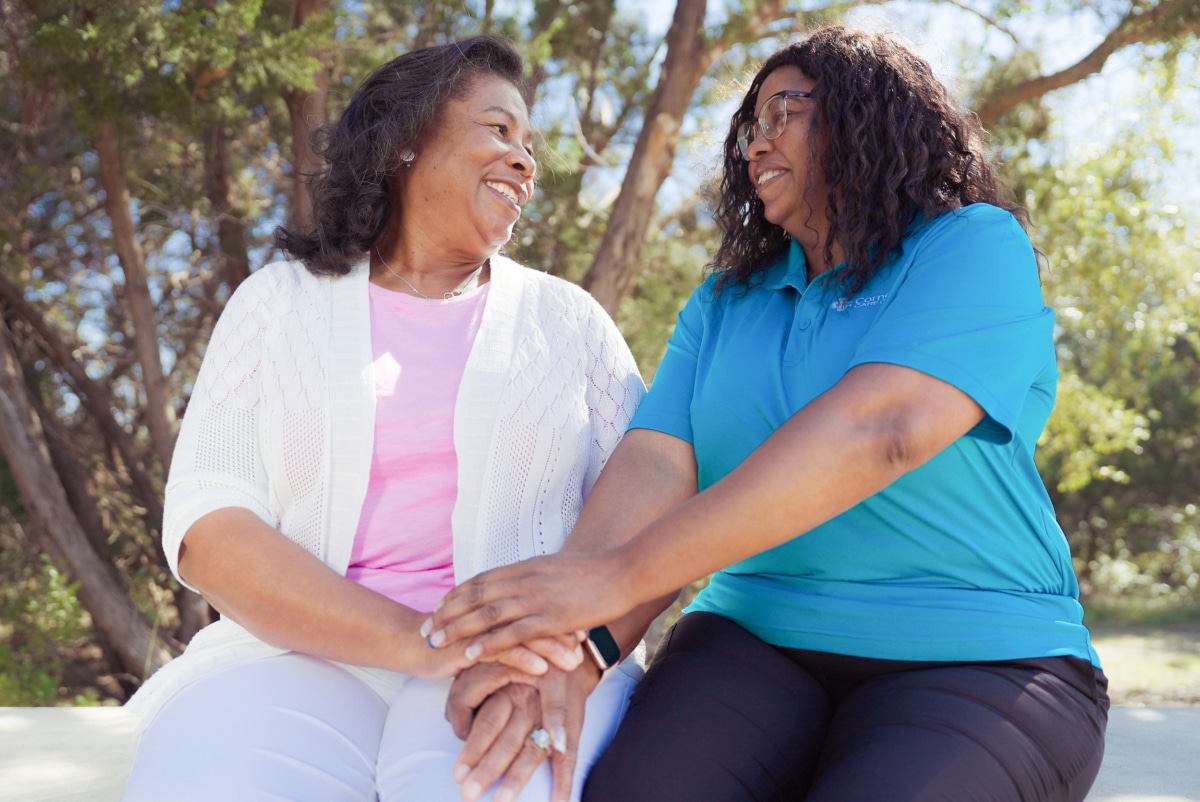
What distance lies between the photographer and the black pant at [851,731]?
141cm

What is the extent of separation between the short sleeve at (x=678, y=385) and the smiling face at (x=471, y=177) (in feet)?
1.52

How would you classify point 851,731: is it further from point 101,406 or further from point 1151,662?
point 1151,662

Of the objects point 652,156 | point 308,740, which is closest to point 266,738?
point 308,740

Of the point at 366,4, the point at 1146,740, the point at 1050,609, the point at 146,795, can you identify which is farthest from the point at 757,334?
the point at 366,4

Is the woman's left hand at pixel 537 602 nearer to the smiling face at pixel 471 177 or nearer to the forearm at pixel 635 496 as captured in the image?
the forearm at pixel 635 496

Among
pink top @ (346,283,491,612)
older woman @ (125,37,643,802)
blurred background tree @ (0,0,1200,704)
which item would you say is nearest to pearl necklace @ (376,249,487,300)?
older woman @ (125,37,643,802)

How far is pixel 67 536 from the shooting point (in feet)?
20.8

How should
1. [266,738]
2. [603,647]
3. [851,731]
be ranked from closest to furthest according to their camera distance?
[851,731] → [266,738] → [603,647]

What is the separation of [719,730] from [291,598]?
0.75 meters

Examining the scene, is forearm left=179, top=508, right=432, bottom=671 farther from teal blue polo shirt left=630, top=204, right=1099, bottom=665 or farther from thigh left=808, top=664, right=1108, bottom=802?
thigh left=808, top=664, right=1108, bottom=802

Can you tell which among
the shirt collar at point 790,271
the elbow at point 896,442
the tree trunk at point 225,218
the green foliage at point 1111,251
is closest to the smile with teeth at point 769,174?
the shirt collar at point 790,271

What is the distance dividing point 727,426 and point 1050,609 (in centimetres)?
60

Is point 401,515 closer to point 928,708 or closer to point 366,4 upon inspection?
point 928,708

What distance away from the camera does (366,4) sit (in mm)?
6848
